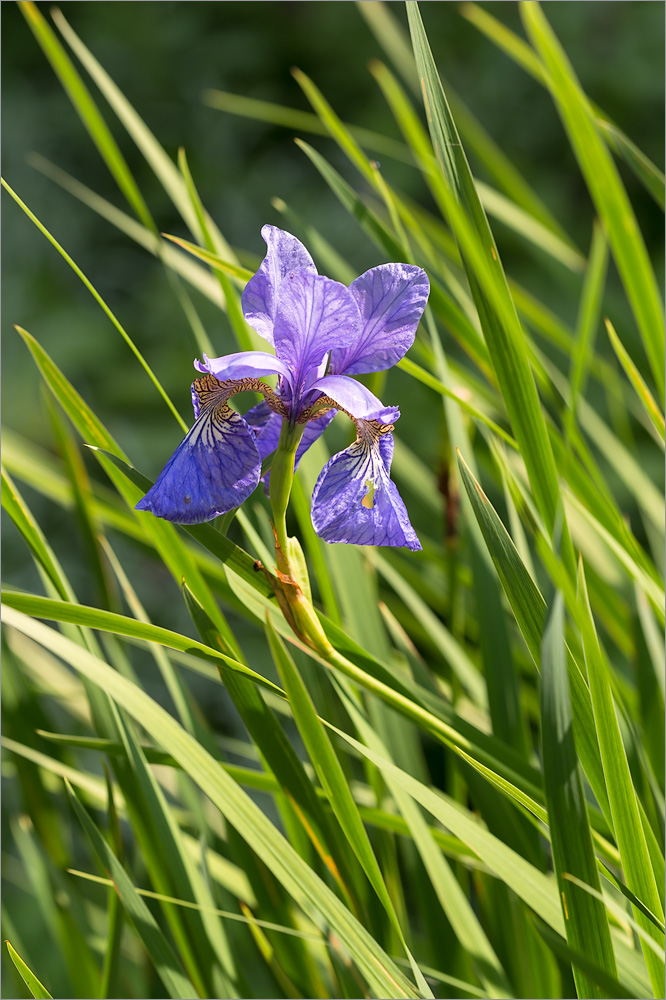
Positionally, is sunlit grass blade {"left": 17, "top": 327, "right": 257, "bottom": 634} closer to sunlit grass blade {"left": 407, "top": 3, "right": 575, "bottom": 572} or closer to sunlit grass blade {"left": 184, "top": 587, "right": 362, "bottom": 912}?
sunlit grass blade {"left": 184, "top": 587, "right": 362, "bottom": 912}

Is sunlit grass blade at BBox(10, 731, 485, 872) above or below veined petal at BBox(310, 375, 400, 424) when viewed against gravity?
below

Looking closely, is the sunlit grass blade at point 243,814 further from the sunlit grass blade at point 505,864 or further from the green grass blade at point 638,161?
the green grass blade at point 638,161

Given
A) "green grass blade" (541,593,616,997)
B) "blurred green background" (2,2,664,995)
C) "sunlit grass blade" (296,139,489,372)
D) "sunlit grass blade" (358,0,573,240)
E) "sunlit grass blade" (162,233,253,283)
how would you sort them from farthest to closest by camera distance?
"blurred green background" (2,2,664,995), "sunlit grass blade" (358,0,573,240), "sunlit grass blade" (296,139,489,372), "sunlit grass blade" (162,233,253,283), "green grass blade" (541,593,616,997)

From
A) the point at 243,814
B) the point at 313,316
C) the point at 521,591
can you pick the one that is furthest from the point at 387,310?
the point at 243,814

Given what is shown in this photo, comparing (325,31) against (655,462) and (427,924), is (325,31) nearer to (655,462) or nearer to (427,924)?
(655,462)

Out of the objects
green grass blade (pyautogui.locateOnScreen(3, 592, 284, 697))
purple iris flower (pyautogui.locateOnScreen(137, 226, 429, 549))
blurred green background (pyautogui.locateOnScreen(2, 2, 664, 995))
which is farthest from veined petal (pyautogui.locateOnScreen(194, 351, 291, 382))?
blurred green background (pyautogui.locateOnScreen(2, 2, 664, 995))

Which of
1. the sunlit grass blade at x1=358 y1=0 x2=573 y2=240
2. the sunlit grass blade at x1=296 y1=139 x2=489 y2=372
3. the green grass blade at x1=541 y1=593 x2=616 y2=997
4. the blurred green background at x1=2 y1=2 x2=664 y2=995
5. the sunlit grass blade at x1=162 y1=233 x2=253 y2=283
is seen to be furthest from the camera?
the blurred green background at x1=2 y1=2 x2=664 y2=995

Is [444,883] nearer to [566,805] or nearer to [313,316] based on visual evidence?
[566,805]
